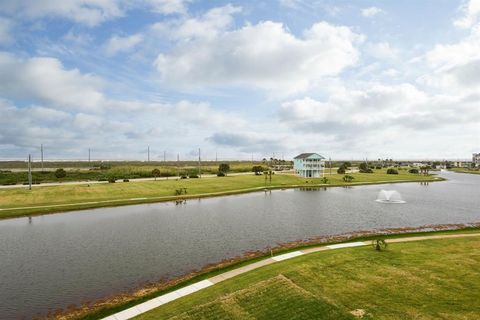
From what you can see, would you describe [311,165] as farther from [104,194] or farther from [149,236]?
[149,236]

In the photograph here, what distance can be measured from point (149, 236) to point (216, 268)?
14624 mm

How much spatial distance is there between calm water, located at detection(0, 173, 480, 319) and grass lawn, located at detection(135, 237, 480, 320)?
7.66m

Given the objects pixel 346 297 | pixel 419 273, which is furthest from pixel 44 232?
pixel 419 273

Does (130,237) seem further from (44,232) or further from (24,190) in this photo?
(24,190)

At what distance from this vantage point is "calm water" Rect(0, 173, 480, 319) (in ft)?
80.1

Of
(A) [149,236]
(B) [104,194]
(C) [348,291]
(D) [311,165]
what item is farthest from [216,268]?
(D) [311,165]

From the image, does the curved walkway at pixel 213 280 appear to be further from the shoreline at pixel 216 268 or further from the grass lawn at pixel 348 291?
the grass lawn at pixel 348 291

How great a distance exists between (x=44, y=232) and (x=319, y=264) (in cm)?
3567

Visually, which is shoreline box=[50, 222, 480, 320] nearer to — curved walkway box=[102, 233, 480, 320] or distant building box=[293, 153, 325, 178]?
curved walkway box=[102, 233, 480, 320]

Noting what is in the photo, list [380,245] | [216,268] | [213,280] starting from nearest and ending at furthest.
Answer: [213,280], [216,268], [380,245]

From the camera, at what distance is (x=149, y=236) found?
3841 cm

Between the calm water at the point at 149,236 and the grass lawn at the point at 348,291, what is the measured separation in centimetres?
766

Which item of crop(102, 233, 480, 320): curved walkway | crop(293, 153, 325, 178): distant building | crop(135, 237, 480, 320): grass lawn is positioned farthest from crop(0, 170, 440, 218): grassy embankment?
crop(135, 237, 480, 320): grass lawn

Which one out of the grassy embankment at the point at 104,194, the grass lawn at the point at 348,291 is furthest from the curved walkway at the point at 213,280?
the grassy embankment at the point at 104,194
